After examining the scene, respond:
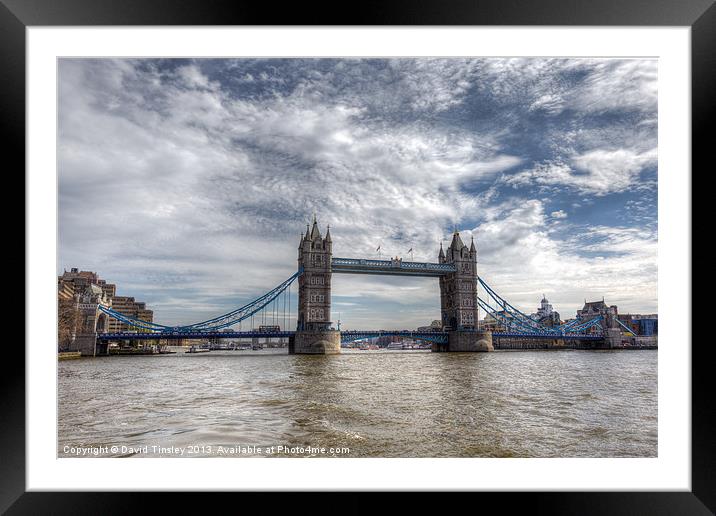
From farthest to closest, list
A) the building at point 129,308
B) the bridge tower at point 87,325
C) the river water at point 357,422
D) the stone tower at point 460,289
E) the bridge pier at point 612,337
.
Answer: the building at point 129,308 → the stone tower at point 460,289 → the bridge pier at point 612,337 → the bridge tower at point 87,325 → the river water at point 357,422

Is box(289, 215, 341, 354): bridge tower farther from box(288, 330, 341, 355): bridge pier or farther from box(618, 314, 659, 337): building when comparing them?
box(618, 314, 659, 337): building

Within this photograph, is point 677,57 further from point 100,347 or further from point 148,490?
Answer: point 100,347

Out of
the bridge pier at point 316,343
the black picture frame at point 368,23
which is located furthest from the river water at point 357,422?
the bridge pier at point 316,343

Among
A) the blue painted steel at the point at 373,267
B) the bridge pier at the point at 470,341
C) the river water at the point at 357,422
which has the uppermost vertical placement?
the blue painted steel at the point at 373,267

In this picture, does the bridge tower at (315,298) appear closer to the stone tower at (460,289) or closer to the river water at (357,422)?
the stone tower at (460,289)

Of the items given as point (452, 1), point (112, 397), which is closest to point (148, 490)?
point (452, 1)

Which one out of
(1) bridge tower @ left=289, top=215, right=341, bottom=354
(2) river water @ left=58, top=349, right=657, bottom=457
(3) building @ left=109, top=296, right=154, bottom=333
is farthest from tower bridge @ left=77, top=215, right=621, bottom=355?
(2) river water @ left=58, top=349, right=657, bottom=457

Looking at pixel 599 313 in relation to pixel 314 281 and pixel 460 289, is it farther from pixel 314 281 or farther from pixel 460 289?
pixel 314 281
